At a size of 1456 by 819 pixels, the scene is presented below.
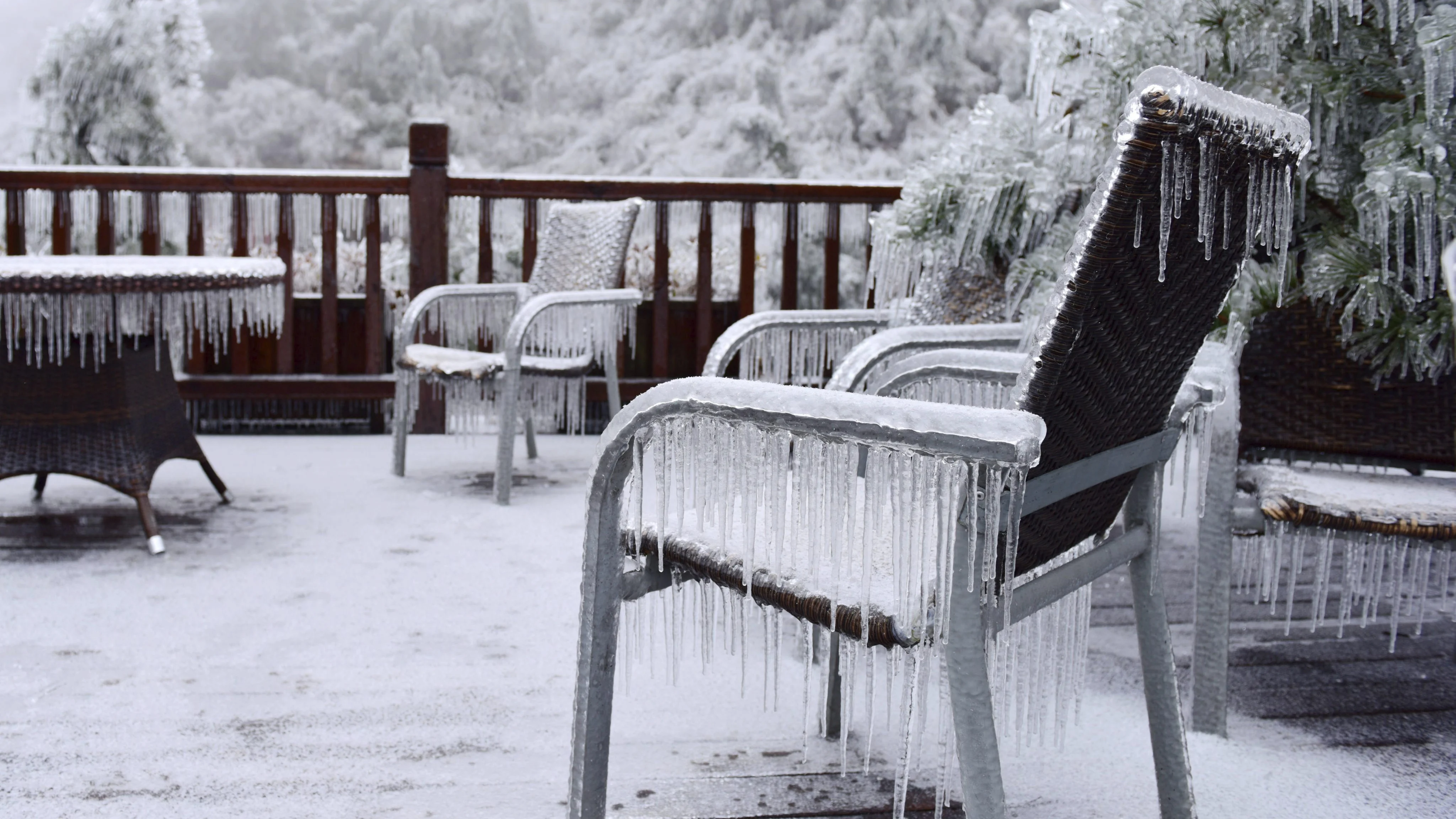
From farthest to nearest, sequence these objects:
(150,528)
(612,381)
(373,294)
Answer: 1. (373,294)
2. (612,381)
3. (150,528)

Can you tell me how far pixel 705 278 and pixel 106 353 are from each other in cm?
230

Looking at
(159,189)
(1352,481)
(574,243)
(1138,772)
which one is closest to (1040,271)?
(1352,481)

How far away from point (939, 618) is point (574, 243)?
9.56ft

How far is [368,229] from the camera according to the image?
4246mm

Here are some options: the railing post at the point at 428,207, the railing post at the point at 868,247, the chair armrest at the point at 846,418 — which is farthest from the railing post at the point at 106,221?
the chair armrest at the point at 846,418

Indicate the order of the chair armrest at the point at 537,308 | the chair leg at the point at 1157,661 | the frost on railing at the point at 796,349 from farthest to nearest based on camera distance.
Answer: the chair armrest at the point at 537,308, the frost on railing at the point at 796,349, the chair leg at the point at 1157,661

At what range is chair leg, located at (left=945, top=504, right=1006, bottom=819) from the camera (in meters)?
0.92

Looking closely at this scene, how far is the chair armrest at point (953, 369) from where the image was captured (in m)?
1.54

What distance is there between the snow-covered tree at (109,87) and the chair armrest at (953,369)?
11.2 m

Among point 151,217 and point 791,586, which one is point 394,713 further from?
point 151,217

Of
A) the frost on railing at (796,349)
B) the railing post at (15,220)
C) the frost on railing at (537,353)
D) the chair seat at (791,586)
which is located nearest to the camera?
the chair seat at (791,586)

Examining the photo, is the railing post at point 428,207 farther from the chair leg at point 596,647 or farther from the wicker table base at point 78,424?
the chair leg at point 596,647

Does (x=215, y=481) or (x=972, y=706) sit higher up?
(x=972, y=706)

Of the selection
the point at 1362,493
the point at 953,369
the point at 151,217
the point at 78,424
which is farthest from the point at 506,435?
the point at 1362,493
